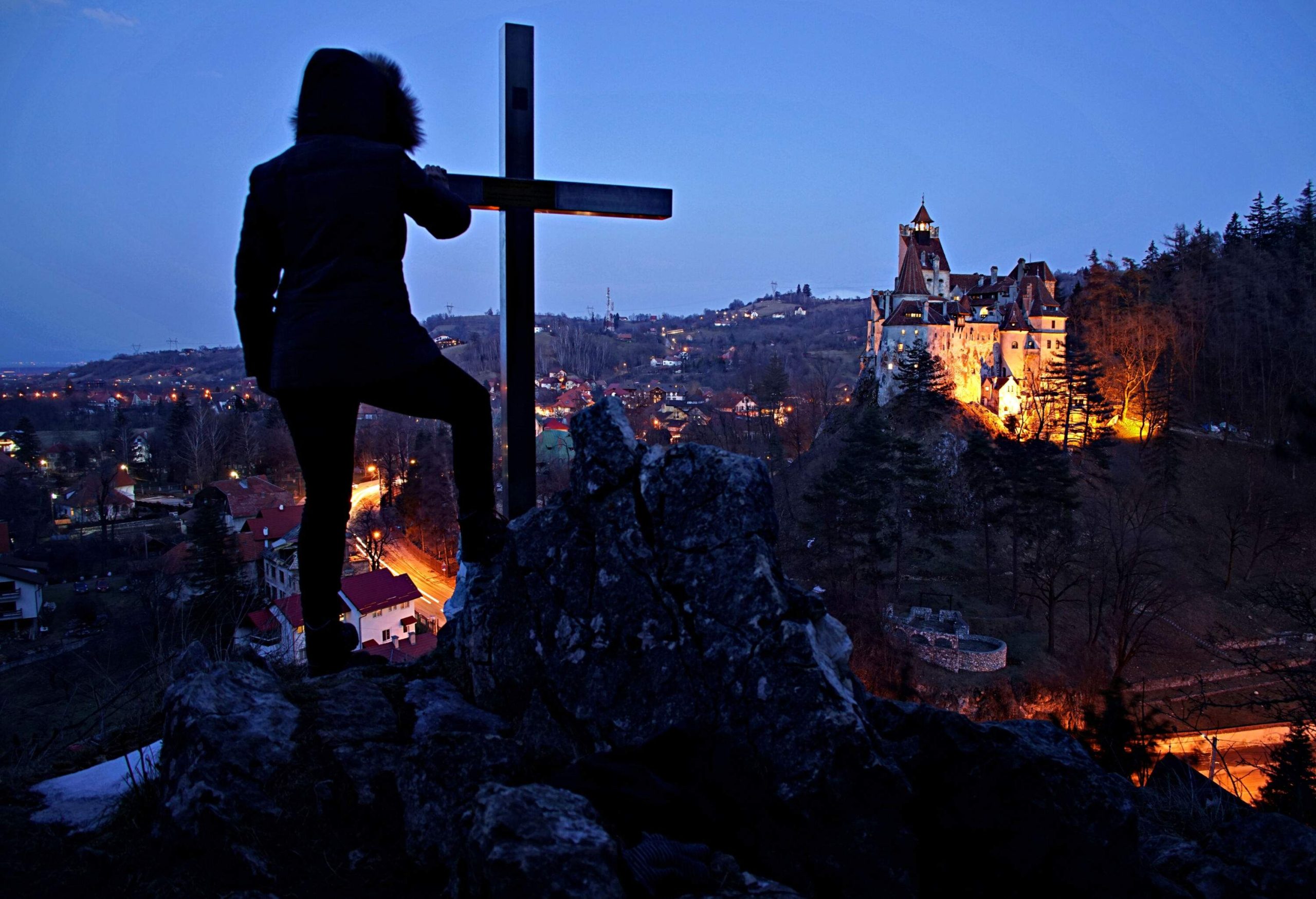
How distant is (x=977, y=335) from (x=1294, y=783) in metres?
50.5

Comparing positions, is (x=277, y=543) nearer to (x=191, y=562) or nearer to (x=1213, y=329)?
(x=191, y=562)

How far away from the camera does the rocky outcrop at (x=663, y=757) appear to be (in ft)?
8.55

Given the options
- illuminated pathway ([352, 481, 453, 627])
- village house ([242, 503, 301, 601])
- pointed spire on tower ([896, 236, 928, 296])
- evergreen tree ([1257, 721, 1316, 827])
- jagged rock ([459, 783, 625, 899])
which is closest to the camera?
jagged rock ([459, 783, 625, 899])

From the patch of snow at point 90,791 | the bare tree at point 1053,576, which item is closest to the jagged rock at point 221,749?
the patch of snow at point 90,791

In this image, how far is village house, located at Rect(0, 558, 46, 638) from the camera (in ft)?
90.2

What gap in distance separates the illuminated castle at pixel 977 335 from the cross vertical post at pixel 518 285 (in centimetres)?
5059

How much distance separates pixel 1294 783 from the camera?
295 inches

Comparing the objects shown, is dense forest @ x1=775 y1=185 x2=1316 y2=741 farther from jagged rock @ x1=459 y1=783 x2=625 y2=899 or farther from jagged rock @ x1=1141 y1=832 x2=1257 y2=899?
jagged rock @ x1=459 y1=783 x2=625 y2=899

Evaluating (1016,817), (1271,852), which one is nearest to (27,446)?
(1016,817)

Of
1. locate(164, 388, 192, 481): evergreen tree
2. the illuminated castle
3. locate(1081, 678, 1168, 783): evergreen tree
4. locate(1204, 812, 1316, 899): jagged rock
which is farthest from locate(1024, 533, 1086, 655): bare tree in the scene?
locate(164, 388, 192, 481): evergreen tree

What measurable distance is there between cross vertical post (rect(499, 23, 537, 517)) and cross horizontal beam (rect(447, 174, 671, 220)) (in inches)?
3.5

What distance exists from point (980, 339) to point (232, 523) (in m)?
49.6

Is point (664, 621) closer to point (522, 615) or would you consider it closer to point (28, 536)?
point (522, 615)

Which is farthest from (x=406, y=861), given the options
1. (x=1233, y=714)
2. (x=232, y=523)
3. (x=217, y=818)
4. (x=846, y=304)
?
(x=846, y=304)
